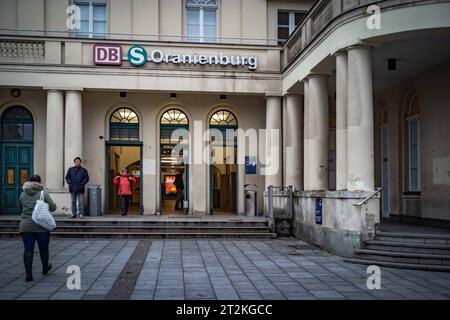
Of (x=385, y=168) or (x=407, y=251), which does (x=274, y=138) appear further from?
(x=407, y=251)

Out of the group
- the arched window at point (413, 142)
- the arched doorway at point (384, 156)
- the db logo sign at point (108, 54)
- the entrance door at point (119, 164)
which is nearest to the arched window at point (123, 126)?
the entrance door at point (119, 164)

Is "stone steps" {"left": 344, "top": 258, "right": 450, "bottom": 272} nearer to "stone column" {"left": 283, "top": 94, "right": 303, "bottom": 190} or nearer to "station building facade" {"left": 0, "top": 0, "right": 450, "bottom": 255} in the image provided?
"station building facade" {"left": 0, "top": 0, "right": 450, "bottom": 255}

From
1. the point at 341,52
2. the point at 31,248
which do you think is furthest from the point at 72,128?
the point at 341,52

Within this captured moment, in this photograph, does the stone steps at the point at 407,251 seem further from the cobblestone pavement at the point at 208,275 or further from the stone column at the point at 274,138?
the stone column at the point at 274,138

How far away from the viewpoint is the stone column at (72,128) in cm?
1795

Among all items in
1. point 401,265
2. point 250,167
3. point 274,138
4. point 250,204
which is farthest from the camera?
point 250,167

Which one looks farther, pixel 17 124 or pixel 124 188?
pixel 17 124

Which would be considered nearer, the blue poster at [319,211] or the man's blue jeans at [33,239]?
the man's blue jeans at [33,239]

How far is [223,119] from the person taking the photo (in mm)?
20750

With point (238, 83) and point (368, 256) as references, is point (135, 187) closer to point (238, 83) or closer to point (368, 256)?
point (238, 83)

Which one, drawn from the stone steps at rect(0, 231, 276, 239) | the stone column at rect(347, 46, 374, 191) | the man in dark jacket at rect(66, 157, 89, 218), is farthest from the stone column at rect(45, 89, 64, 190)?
the stone column at rect(347, 46, 374, 191)

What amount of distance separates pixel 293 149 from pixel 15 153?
10.1m

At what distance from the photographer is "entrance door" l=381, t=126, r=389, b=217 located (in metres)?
18.1

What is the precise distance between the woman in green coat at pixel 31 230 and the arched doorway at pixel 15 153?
33.1 ft
